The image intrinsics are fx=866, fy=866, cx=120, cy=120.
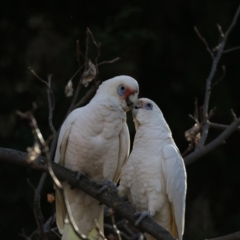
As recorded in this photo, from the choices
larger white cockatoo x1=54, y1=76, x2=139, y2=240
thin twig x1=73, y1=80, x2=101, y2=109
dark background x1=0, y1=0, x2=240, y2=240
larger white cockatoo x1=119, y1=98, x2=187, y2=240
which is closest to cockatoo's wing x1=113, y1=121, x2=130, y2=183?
larger white cockatoo x1=54, y1=76, x2=139, y2=240

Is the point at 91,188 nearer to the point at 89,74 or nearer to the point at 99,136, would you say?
the point at 99,136

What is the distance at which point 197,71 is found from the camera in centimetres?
761

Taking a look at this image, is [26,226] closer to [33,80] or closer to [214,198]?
[33,80]

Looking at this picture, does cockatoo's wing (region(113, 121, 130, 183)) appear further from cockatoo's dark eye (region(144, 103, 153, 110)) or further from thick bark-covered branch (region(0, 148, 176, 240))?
thick bark-covered branch (region(0, 148, 176, 240))

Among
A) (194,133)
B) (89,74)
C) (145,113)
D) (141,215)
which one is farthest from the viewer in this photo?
(194,133)

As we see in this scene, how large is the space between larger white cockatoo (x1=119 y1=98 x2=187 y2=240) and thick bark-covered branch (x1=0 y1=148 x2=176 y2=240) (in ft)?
0.57

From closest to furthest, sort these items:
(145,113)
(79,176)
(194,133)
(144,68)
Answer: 1. (79,176)
2. (145,113)
3. (194,133)
4. (144,68)

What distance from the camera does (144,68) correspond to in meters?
7.81

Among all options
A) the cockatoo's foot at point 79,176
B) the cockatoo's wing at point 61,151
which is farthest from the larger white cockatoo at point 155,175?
the cockatoo's wing at point 61,151

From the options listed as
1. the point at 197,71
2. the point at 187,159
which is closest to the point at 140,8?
the point at 197,71

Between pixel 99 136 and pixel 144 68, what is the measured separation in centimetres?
308

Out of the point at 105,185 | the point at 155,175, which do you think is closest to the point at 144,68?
the point at 155,175

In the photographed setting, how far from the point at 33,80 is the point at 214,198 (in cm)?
197

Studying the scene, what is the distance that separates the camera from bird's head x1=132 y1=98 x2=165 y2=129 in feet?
16.0
